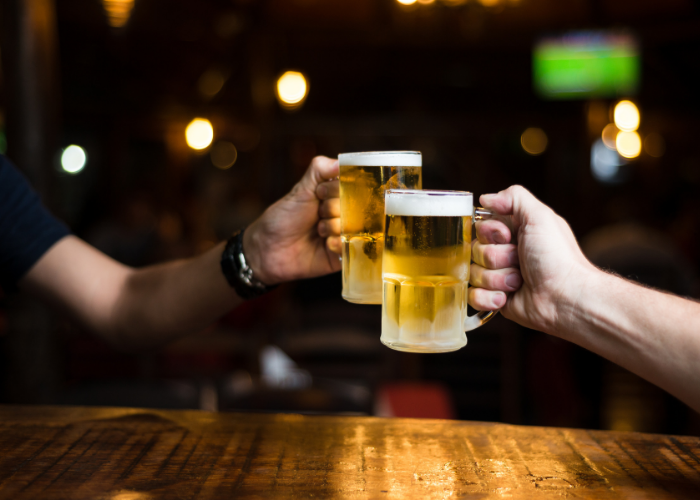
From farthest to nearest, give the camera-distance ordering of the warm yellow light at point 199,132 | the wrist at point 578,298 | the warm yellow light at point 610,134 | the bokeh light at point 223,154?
the bokeh light at point 223,154, the warm yellow light at point 199,132, the warm yellow light at point 610,134, the wrist at point 578,298

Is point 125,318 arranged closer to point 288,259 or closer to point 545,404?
point 288,259

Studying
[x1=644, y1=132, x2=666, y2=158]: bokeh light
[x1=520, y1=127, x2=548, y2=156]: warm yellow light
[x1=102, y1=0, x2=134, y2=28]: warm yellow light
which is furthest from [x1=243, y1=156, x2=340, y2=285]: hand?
[x1=644, y1=132, x2=666, y2=158]: bokeh light

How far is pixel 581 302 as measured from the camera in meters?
1.02

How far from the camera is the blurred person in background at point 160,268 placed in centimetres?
144

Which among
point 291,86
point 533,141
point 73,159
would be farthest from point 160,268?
point 73,159

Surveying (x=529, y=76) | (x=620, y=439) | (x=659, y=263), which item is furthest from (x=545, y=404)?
(x=529, y=76)

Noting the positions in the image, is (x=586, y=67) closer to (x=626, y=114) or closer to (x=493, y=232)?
(x=626, y=114)

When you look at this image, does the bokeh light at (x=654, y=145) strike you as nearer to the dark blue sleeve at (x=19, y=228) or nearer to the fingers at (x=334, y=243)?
the fingers at (x=334, y=243)

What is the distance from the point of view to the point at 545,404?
4234mm

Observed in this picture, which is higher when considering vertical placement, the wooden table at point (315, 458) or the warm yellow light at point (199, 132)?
the warm yellow light at point (199, 132)

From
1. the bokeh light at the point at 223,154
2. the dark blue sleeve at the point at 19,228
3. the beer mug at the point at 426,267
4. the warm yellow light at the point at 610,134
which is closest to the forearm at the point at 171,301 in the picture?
the dark blue sleeve at the point at 19,228

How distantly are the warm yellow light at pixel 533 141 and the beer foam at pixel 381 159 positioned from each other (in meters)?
7.64

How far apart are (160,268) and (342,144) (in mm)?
6279

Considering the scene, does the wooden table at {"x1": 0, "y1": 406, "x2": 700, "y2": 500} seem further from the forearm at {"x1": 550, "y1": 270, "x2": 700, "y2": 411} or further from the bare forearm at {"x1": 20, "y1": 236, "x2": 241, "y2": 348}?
the bare forearm at {"x1": 20, "y1": 236, "x2": 241, "y2": 348}
